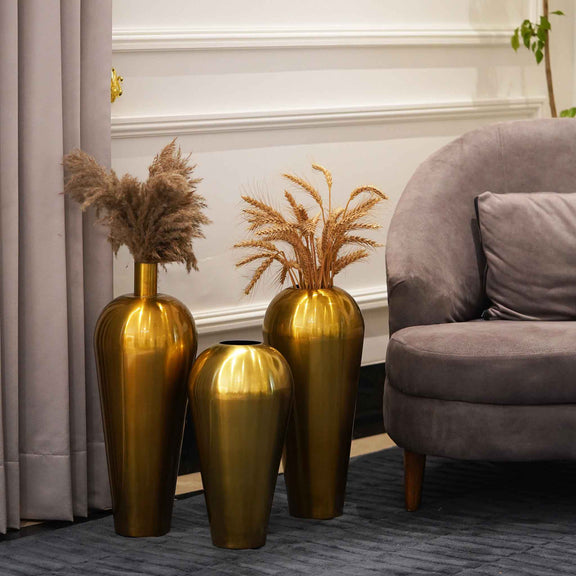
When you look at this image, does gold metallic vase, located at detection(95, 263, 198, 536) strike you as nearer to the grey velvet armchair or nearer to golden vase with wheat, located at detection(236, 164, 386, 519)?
golden vase with wheat, located at detection(236, 164, 386, 519)

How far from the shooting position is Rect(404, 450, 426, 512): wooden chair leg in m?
2.37

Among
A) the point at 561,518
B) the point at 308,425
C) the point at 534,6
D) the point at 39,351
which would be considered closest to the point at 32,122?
the point at 39,351

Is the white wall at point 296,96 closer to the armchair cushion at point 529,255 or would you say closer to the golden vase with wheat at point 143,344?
the golden vase with wheat at point 143,344

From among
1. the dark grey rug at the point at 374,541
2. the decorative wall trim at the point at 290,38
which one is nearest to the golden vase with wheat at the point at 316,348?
the dark grey rug at the point at 374,541

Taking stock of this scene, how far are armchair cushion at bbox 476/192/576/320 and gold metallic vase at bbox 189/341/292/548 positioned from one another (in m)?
0.67

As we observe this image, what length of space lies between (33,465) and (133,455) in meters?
0.30

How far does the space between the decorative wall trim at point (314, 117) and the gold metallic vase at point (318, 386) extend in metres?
0.68

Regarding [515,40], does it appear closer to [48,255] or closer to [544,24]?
[544,24]

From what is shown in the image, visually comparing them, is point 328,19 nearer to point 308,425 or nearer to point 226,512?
point 308,425

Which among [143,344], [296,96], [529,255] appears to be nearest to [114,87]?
[296,96]

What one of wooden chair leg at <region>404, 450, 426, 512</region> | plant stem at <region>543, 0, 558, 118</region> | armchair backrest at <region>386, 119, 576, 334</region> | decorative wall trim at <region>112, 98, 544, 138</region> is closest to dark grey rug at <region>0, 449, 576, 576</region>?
wooden chair leg at <region>404, 450, 426, 512</region>

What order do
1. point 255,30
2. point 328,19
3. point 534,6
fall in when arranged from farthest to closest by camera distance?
point 534,6 → point 328,19 → point 255,30

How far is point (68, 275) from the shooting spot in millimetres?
2348

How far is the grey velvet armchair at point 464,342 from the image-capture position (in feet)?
7.22
